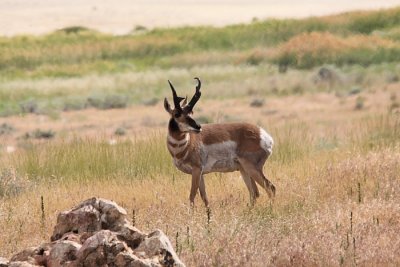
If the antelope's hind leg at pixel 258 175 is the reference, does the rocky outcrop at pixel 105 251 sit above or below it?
above

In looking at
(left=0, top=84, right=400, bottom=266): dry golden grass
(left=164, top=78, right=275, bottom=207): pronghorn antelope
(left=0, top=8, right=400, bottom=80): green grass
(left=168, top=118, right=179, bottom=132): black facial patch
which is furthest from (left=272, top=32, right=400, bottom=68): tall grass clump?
(left=168, top=118, right=179, bottom=132): black facial patch

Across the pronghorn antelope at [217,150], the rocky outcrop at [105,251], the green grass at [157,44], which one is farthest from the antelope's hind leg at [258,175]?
the green grass at [157,44]

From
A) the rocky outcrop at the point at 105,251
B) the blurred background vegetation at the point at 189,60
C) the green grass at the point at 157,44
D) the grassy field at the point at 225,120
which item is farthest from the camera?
the green grass at the point at 157,44

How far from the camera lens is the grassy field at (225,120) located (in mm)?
11242

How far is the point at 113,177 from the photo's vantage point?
54.3 ft

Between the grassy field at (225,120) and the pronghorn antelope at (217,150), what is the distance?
0.30 meters

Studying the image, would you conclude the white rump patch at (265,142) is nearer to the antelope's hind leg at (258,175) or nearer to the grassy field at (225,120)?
the antelope's hind leg at (258,175)

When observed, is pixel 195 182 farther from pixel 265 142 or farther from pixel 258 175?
pixel 265 142

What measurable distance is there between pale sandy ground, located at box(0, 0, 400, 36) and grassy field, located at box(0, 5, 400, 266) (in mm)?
11416

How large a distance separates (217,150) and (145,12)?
7195 centimetres

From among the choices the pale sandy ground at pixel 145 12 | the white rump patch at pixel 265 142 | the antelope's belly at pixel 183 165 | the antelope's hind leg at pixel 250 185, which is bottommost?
the pale sandy ground at pixel 145 12

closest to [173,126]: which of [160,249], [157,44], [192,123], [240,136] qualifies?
[192,123]

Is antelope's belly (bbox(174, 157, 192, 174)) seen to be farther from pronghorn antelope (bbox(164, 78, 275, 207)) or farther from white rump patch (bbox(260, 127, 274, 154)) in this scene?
white rump patch (bbox(260, 127, 274, 154))

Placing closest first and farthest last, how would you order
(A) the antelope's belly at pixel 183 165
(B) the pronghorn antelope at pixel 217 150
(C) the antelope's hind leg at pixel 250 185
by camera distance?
(B) the pronghorn antelope at pixel 217 150, (A) the antelope's belly at pixel 183 165, (C) the antelope's hind leg at pixel 250 185
